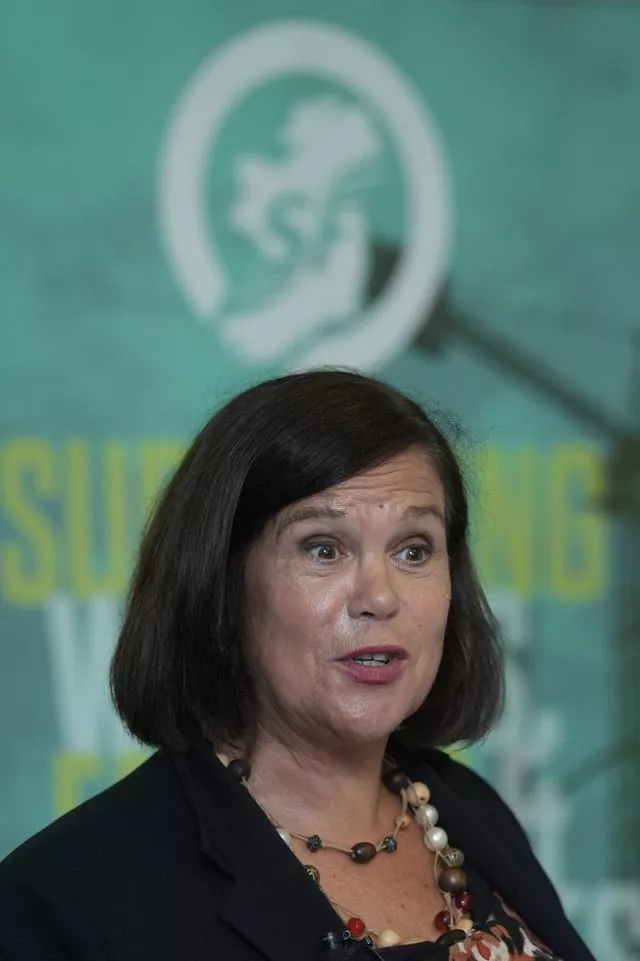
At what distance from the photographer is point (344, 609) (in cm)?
141

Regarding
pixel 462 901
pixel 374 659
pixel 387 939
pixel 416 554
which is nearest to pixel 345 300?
pixel 416 554

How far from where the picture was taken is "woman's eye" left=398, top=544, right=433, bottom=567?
1.50m

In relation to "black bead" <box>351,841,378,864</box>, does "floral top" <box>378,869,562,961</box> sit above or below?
below

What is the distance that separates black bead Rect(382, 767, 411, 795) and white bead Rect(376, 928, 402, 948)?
288 millimetres

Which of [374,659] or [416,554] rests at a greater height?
[416,554]

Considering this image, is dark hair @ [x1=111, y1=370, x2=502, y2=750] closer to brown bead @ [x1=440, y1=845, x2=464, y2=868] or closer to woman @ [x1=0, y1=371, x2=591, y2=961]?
woman @ [x1=0, y1=371, x2=591, y2=961]

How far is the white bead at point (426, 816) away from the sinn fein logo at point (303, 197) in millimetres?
1146

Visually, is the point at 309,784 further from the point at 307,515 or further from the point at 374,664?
the point at 307,515

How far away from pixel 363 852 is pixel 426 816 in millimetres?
180

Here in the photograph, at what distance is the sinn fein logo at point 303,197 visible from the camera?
100.0 inches

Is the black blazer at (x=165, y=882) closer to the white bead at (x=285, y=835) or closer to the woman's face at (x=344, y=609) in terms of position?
the white bead at (x=285, y=835)

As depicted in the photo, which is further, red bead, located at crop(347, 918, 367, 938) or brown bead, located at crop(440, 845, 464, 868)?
brown bead, located at crop(440, 845, 464, 868)

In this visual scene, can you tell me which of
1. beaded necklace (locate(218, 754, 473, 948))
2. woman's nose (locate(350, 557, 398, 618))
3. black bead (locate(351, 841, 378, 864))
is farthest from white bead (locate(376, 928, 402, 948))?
woman's nose (locate(350, 557, 398, 618))

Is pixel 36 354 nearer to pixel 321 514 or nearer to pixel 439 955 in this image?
pixel 321 514
